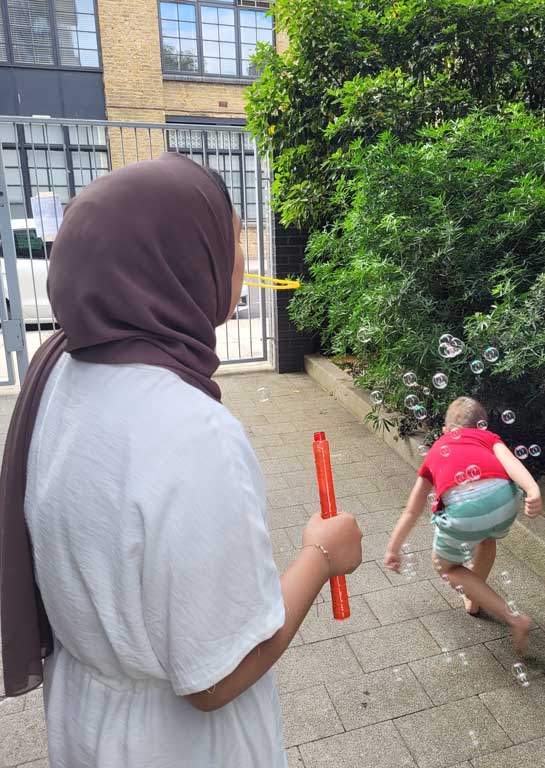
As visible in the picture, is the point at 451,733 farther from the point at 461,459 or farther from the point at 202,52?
the point at 202,52

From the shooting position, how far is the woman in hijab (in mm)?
919

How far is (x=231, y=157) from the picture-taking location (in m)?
7.30

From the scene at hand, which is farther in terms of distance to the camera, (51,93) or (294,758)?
(51,93)

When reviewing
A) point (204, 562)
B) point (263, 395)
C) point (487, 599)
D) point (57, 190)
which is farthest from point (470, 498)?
point (57, 190)

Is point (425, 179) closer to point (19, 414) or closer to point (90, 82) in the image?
point (19, 414)

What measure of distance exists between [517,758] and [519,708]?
257mm

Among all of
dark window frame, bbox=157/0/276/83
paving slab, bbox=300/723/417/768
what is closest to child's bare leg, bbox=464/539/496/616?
paving slab, bbox=300/723/417/768

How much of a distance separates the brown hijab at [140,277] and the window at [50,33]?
20.1 meters

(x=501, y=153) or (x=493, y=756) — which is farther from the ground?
(x=501, y=153)

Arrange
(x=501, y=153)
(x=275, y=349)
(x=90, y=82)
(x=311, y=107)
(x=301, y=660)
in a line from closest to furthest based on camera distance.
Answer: (x=301, y=660) → (x=501, y=153) → (x=311, y=107) → (x=275, y=349) → (x=90, y=82)

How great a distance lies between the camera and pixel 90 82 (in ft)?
61.3

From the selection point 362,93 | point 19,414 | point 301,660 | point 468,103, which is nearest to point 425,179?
point 362,93

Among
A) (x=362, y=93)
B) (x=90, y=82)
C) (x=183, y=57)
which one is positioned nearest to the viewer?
(x=362, y=93)

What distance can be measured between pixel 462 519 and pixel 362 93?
4017 mm
